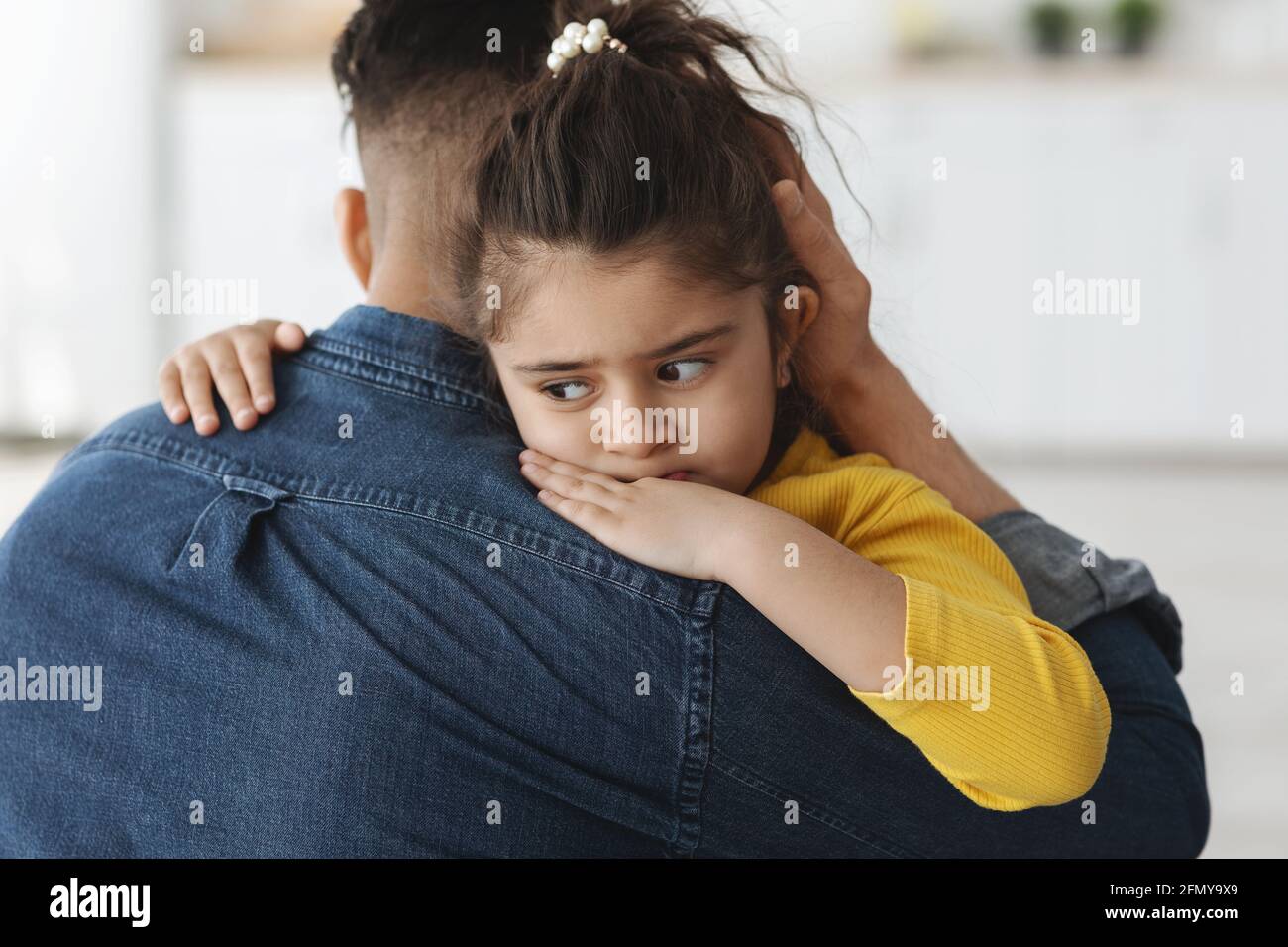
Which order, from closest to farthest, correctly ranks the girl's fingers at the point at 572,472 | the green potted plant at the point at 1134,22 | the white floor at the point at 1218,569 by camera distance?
1. the girl's fingers at the point at 572,472
2. the white floor at the point at 1218,569
3. the green potted plant at the point at 1134,22

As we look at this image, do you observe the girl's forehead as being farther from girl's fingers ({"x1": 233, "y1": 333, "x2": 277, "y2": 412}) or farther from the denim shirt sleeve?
the denim shirt sleeve

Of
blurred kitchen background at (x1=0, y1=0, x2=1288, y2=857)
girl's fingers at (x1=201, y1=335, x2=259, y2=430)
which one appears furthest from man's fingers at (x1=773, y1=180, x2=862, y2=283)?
blurred kitchen background at (x1=0, y1=0, x2=1288, y2=857)

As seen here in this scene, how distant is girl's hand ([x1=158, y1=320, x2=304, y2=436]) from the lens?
1026 millimetres

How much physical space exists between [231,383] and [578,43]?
15.6 inches

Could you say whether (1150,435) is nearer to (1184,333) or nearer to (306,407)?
(1184,333)

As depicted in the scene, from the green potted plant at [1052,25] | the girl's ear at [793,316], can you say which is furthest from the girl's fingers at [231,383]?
the green potted plant at [1052,25]

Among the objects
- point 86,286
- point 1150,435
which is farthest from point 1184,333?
point 86,286

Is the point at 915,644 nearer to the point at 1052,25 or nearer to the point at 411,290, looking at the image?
the point at 411,290

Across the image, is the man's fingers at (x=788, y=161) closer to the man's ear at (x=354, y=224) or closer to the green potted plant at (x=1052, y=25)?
the man's ear at (x=354, y=224)

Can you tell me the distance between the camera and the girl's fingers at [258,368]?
1.03 m

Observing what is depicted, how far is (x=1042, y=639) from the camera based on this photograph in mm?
923

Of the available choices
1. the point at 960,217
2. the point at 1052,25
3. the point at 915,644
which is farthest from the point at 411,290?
the point at 1052,25
